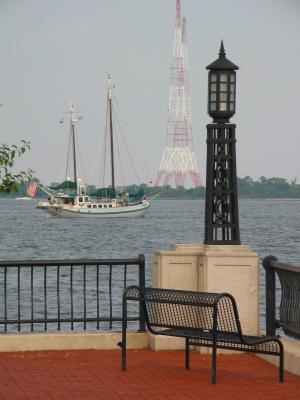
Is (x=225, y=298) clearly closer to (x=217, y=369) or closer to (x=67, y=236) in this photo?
(x=217, y=369)

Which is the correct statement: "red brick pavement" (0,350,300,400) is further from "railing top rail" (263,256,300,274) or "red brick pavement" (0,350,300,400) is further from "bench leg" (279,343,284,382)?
"railing top rail" (263,256,300,274)

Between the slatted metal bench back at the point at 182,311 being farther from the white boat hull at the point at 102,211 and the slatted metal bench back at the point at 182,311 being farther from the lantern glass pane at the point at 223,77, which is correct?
the white boat hull at the point at 102,211

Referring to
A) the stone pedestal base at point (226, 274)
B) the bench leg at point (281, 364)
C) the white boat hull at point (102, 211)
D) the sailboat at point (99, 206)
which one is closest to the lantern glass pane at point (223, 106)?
the stone pedestal base at point (226, 274)

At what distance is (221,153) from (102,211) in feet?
438

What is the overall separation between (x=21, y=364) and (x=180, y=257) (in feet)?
6.79

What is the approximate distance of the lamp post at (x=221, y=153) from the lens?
1265cm

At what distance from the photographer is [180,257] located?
12.5m

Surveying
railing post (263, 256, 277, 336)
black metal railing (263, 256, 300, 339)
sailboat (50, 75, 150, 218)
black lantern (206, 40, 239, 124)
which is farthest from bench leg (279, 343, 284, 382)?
sailboat (50, 75, 150, 218)

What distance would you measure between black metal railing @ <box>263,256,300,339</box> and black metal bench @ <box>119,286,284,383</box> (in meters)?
0.24

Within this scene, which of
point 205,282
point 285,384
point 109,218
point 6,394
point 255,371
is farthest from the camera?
point 109,218

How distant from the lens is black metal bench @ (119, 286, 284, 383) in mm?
10680

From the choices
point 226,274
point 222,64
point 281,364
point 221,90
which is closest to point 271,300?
point 226,274

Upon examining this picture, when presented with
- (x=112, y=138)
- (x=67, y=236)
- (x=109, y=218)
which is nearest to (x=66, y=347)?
(x=67, y=236)

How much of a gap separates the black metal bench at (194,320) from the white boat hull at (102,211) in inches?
5228
